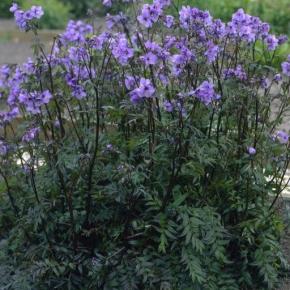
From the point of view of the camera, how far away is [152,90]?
10.4 feet

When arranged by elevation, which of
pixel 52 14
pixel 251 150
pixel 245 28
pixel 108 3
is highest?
pixel 108 3

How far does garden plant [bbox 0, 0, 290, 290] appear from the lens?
11.2 feet

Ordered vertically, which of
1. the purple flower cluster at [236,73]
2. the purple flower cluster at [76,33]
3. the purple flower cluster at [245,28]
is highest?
the purple flower cluster at [245,28]

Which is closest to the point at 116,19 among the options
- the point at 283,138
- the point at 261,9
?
the point at 283,138

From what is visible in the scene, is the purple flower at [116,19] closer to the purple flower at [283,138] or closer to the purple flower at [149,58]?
the purple flower at [149,58]

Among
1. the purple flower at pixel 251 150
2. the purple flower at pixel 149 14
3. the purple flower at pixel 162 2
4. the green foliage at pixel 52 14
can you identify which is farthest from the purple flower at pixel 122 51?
the green foliage at pixel 52 14

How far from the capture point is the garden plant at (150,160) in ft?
11.2

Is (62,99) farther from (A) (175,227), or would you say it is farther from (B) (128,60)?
(A) (175,227)

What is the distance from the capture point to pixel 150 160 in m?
3.46

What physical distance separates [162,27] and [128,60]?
11.0 inches

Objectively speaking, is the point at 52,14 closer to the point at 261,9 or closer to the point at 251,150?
the point at 261,9

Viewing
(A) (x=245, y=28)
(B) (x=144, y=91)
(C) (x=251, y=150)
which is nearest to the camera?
(B) (x=144, y=91)

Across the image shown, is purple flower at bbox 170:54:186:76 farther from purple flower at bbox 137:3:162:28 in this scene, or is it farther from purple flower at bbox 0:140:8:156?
purple flower at bbox 0:140:8:156

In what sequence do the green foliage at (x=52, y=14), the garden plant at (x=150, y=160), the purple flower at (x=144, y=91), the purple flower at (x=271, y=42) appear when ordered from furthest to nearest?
1. the green foliage at (x=52, y=14)
2. the purple flower at (x=271, y=42)
3. the garden plant at (x=150, y=160)
4. the purple flower at (x=144, y=91)
